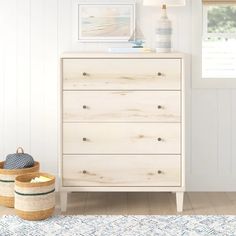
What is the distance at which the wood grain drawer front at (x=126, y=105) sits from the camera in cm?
399

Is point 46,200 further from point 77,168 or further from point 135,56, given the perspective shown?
point 135,56

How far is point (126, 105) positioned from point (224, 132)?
0.96 m

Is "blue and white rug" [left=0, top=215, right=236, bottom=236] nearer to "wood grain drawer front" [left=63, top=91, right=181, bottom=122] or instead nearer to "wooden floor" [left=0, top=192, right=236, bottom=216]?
"wooden floor" [left=0, top=192, right=236, bottom=216]

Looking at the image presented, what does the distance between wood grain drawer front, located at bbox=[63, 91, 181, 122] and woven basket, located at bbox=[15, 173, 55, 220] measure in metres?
0.50

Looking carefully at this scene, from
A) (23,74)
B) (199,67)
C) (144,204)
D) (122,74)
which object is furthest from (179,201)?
(23,74)

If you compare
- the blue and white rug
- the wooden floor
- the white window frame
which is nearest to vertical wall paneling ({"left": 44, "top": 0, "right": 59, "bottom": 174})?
the wooden floor

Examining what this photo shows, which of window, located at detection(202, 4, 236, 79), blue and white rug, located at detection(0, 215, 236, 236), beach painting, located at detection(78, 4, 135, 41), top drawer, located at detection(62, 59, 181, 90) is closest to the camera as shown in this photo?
blue and white rug, located at detection(0, 215, 236, 236)

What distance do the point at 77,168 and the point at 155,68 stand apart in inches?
32.5

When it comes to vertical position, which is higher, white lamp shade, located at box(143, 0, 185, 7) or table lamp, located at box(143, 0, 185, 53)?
white lamp shade, located at box(143, 0, 185, 7)

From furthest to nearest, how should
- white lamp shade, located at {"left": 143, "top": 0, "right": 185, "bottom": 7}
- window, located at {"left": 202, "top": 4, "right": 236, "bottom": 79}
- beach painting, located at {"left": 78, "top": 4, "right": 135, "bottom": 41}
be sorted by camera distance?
window, located at {"left": 202, "top": 4, "right": 236, "bottom": 79}, beach painting, located at {"left": 78, "top": 4, "right": 135, "bottom": 41}, white lamp shade, located at {"left": 143, "top": 0, "right": 185, "bottom": 7}

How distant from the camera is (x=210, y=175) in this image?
181 inches

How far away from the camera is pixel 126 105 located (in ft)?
13.1

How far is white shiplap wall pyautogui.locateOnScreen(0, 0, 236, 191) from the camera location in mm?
4508

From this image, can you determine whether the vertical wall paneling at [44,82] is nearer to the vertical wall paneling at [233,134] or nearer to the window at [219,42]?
the window at [219,42]
